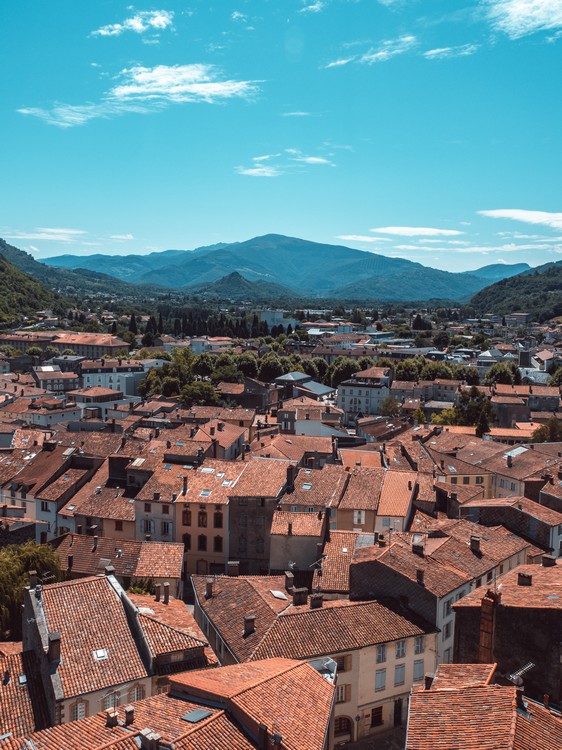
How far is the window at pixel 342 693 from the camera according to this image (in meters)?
29.1

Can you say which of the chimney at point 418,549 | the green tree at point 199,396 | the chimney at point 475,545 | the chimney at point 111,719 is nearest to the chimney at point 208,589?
the chimney at point 418,549

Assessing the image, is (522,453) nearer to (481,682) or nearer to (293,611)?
(293,611)

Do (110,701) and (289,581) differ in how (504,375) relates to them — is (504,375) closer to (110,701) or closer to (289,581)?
(289,581)

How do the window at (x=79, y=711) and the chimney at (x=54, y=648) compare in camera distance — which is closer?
the window at (x=79, y=711)

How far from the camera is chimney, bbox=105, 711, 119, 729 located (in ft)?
67.3

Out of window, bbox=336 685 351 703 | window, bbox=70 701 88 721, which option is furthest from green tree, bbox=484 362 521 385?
window, bbox=70 701 88 721

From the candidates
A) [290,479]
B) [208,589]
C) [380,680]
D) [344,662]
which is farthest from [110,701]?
[290,479]

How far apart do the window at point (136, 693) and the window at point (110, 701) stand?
0.53 meters

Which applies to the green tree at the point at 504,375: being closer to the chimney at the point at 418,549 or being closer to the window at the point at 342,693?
the chimney at the point at 418,549

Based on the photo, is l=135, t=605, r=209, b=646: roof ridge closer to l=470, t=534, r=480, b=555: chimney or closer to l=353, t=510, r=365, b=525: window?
l=470, t=534, r=480, b=555: chimney

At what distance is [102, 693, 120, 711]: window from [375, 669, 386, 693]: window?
11085mm

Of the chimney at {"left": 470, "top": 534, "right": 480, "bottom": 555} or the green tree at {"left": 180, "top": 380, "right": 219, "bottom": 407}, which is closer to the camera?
the chimney at {"left": 470, "top": 534, "right": 480, "bottom": 555}

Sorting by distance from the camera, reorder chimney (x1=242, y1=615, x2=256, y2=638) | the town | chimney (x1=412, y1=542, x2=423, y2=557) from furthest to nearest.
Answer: chimney (x1=412, y1=542, x2=423, y2=557)
chimney (x1=242, y1=615, x2=256, y2=638)
the town

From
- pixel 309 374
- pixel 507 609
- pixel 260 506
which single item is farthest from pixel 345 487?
pixel 309 374
